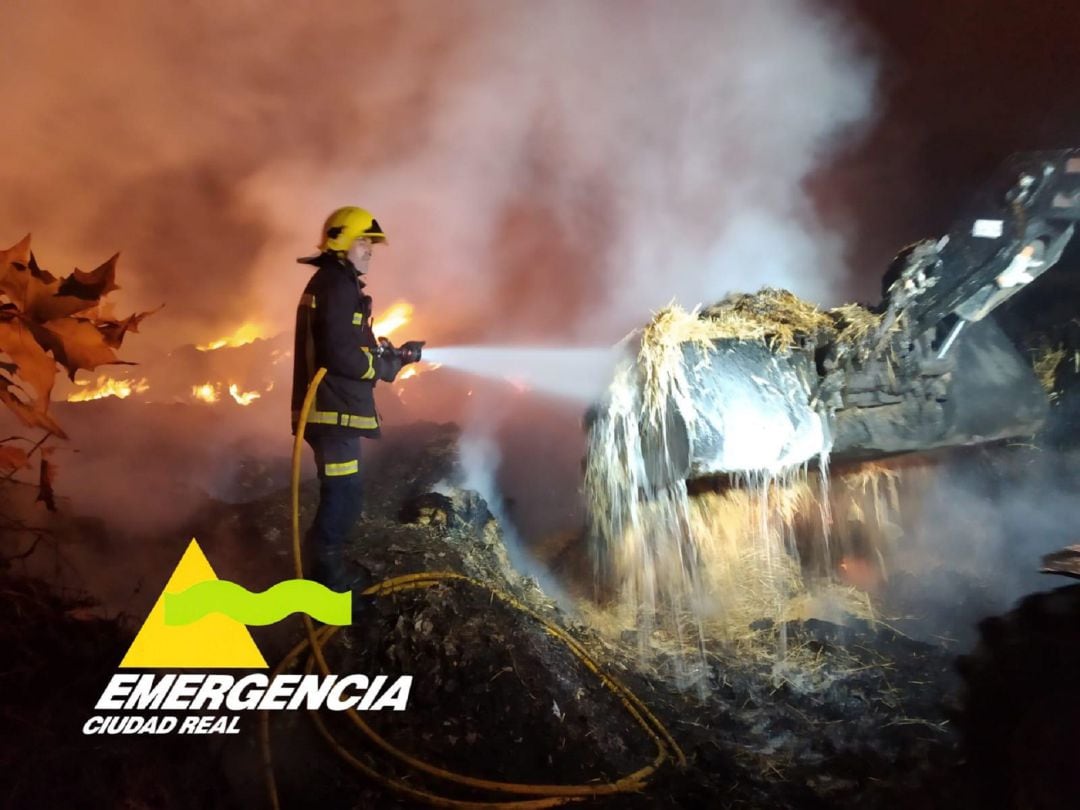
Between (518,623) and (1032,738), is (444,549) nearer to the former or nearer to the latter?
(518,623)

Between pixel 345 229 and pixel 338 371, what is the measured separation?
49.8 inches

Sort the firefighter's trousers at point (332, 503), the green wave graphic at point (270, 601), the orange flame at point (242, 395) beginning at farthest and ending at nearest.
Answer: the orange flame at point (242, 395)
the firefighter's trousers at point (332, 503)
the green wave graphic at point (270, 601)

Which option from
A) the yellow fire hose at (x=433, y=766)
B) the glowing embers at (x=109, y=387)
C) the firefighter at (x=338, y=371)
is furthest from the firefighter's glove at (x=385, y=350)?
the glowing embers at (x=109, y=387)

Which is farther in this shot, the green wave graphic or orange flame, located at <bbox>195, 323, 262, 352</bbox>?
orange flame, located at <bbox>195, 323, 262, 352</bbox>

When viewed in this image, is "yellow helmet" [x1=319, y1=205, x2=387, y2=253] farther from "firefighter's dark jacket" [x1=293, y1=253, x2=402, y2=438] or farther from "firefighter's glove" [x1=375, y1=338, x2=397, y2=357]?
"firefighter's glove" [x1=375, y1=338, x2=397, y2=357]

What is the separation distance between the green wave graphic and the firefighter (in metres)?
0.12

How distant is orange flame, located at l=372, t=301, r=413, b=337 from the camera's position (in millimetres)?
15259

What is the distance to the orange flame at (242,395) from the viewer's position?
54.2 ft

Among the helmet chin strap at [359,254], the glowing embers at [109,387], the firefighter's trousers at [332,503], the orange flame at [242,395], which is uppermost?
the glowing embers at [109,387]

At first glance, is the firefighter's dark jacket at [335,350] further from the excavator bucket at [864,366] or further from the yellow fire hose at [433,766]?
the excavator bucket at [864,366]

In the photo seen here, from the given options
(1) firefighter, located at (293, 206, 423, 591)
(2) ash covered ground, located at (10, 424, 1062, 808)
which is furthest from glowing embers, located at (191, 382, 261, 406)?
(1) firefighter, located at (293, 206, 423, 591)

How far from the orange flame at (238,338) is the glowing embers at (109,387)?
79.1 inches

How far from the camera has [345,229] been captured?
188 inches

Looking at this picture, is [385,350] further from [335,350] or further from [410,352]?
[335,350]
